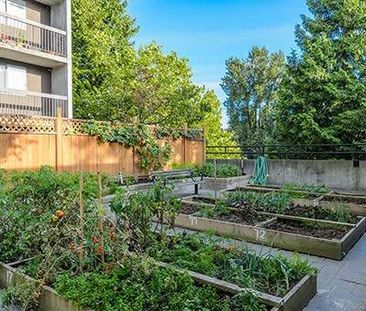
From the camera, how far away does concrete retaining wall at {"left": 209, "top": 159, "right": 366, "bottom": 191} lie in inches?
398

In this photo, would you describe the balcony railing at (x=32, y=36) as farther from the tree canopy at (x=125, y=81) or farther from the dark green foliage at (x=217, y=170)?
the dark green foliage at (x=217, y=170)

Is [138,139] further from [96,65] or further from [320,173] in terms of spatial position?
[96,65]

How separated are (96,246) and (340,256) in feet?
10.0

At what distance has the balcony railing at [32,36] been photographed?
11508mm

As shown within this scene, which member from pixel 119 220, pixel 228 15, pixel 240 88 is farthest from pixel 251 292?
pixel 240 88

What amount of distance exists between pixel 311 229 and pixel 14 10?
12.9 m

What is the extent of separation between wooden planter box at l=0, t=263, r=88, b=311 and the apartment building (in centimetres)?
961

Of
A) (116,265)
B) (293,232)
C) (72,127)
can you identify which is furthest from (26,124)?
A: (293,232)

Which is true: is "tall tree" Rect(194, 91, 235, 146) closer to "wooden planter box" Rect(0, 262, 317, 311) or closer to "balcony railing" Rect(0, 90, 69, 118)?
"balcony railing" Rect(0, 90, 69, 118)

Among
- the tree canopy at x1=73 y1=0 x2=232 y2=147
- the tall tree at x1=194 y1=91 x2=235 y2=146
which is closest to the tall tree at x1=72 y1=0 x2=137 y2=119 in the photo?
the tree canopy at x1=73 y1=0 x2=232 y2=147

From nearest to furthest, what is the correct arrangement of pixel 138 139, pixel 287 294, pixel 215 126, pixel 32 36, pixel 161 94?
pixel 287 294 → pixel 138 139 → pixel 32 36 → pixel 161 94 → pixel 215 126

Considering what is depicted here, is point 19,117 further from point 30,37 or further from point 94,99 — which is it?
point 94,99

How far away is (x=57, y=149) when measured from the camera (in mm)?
8766

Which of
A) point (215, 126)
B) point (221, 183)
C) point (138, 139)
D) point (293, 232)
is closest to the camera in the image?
point (293, 232)
